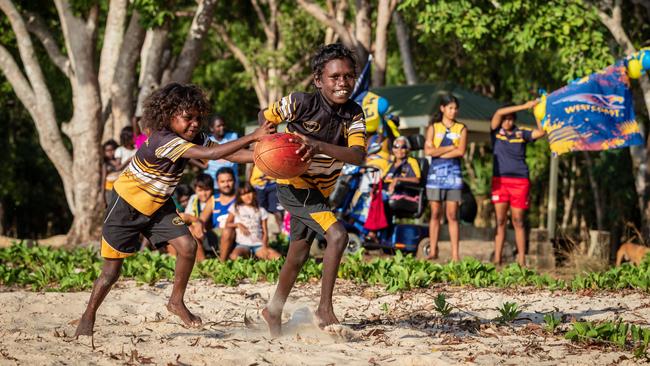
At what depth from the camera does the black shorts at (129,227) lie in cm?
697

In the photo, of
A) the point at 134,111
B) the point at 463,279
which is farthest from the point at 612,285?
the point at 134,111

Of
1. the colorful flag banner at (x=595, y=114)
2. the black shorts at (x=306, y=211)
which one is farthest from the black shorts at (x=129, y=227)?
the colorful flag banner at (x=595, y=114)

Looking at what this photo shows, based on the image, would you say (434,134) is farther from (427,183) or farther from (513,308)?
(513,308)

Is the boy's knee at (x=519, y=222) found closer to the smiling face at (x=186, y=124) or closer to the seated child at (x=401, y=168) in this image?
the seated child at (x=401, y=168)

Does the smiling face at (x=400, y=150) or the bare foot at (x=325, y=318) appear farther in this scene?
the smiling face at (x=400, y=150)

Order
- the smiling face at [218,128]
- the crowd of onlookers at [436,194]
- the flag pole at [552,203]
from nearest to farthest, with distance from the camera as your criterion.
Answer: the crowd of onlookers at [436,194] < the smiling face at [218,128] < the flag pole at [552,203]

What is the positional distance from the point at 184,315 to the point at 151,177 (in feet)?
3.55

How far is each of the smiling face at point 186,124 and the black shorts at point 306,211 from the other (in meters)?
0.75

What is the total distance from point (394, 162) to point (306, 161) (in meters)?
7.57

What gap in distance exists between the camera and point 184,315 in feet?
23.5

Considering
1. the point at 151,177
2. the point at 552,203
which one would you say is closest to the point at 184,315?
the point at 151,177

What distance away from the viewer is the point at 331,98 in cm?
679

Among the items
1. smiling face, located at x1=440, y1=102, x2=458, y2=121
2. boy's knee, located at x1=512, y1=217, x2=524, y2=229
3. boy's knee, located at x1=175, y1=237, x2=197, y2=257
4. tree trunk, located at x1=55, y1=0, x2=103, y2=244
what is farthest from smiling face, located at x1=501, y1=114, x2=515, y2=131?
tree trunk, located at x1=55, y1=0, x2=103, y2=244

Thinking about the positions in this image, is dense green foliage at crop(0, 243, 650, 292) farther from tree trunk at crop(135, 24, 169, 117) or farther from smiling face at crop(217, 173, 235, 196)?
tree trunk at crop(135, 24, 169, 117)
